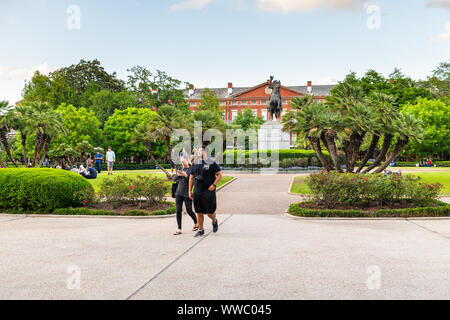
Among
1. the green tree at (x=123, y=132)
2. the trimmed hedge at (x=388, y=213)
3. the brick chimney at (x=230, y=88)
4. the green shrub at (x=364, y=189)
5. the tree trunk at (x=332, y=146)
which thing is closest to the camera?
the trimmed hedge at (x=388, y=213)

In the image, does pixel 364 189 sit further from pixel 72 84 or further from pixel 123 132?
pixel 72 84

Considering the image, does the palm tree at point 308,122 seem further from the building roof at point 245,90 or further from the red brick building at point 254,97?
the building roof at point 245,90

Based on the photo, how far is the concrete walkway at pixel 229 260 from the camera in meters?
4.68

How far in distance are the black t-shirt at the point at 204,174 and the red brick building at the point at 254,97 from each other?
92.2 metres

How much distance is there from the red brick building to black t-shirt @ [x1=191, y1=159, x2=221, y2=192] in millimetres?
92235

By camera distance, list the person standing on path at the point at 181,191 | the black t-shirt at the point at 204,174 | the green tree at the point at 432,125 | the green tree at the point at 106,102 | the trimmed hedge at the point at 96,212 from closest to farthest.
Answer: the black t-shirt at the point at 204,174 < the person standing on path at the point at 181,191 < the trimmed hedge at the point at 96,212 < the green tree at the point at 432,125 < the green tree at the point at 106,102

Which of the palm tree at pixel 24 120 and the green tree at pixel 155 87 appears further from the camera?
the green tree at pixel 155 87

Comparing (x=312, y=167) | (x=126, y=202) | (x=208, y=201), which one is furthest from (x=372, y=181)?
(x=312, y=167)

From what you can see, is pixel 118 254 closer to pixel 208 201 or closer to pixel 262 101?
pixel 208 201

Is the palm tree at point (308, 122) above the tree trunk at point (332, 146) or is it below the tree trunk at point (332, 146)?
above

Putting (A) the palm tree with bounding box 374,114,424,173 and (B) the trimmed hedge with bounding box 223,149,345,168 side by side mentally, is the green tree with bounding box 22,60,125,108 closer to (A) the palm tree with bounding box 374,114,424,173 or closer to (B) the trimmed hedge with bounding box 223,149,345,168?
(B) the trimmed hedge with bounding box 223,149,345,168

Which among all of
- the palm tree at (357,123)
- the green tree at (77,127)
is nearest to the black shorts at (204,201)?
the palm tree at (357,123)
